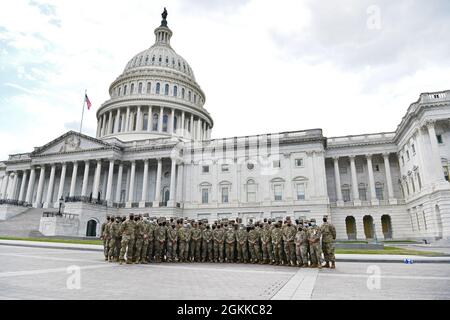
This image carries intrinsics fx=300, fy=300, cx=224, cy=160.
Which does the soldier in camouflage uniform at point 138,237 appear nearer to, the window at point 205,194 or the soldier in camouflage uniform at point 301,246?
the soldier in camouflage uniform at point 301,246

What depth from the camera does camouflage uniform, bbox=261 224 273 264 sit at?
14.3 m

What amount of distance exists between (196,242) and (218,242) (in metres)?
1.15

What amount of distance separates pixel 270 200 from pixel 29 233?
32065mm

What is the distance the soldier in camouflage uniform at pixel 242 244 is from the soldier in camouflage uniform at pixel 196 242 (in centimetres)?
Result: 199

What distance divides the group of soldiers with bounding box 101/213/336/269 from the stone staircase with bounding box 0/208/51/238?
95.9ft

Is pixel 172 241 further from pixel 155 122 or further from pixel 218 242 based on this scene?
pixel 155 122

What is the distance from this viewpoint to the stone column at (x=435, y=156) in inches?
1276

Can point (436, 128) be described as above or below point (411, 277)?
above

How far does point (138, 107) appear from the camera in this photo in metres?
65.9

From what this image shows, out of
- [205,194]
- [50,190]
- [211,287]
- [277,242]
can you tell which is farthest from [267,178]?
[211,287]

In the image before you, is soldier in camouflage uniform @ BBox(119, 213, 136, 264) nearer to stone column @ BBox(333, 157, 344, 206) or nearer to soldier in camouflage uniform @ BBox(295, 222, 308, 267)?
soldier in camouflage uniform @ BBox(295, 222, 308, 267)

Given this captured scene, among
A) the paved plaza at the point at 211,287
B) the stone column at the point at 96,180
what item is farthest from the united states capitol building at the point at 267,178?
the paved plaza at the point at 211,287
